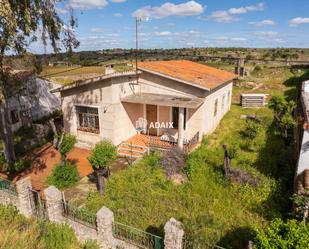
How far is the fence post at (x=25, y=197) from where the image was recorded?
9.68 m

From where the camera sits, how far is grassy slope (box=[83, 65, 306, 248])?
891 cm

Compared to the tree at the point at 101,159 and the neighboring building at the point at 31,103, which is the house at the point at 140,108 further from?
the neighboring building at the point at 31,103

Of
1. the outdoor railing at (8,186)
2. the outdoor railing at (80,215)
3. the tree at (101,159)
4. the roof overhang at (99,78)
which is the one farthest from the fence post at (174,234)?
the roof overhang at (99,78)

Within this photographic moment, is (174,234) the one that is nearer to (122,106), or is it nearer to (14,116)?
(122,106)

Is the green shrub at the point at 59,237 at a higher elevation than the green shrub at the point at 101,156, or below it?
below

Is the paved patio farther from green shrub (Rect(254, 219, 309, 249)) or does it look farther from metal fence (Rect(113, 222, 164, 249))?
green shrub (Rect(254, 219, 309, 249))

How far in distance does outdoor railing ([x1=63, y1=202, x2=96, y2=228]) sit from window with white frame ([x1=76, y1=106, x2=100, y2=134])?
25.6ft

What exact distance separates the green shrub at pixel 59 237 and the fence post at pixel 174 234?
3586 millimetres

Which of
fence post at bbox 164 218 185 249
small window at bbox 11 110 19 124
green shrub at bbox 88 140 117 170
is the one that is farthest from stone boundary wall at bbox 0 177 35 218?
small window at bbox 11 110 19 124

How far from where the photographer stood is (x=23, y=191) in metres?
9.72

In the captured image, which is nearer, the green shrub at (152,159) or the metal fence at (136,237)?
the metal fence at (136,237)

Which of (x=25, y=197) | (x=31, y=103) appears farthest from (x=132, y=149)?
(x=31, y=103)

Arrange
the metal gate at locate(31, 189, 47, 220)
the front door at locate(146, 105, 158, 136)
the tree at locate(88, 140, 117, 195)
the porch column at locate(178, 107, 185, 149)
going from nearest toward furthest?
the metal gate at locate(31, 189, 47, 220) < the tree at locate(88, 140, 117, 195) < the porch column at locate(178, 107, 185, 149) < the front door at locate(146, 105, 158, 136)

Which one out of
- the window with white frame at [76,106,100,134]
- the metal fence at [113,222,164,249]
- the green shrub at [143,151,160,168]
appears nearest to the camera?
the metal fence at [113,222,164,249]
